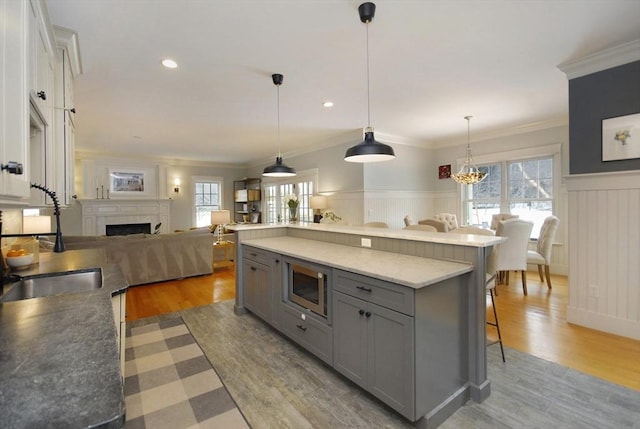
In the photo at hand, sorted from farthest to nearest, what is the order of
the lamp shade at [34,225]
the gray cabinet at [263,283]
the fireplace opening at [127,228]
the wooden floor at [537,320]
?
the fireplace opening at [127,228] → the gray cabinet at [263,283] → the lamp shade at [34,225] → the wooden floor at [537,320]

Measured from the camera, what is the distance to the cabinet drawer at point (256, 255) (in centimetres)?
309

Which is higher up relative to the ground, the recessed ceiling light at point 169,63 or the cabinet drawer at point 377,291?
the recessed ceiling light at point 169,63

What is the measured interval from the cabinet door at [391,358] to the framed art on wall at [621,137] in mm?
2851

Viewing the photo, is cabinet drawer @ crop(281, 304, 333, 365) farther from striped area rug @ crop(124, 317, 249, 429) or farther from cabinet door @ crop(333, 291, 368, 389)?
striped area rug @ crop(124, 317, 249, 429)

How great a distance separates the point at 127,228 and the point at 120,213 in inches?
17.8

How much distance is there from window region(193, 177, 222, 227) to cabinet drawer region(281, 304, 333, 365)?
7.04m

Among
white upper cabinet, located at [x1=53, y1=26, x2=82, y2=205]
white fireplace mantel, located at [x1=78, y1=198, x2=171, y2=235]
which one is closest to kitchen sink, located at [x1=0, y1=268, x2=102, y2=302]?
white upper cabinet, located at [x1=53, y1=26, x2=82, y2=205]

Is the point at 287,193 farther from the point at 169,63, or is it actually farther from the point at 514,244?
the point at 514,244

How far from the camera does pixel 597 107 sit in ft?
9.70

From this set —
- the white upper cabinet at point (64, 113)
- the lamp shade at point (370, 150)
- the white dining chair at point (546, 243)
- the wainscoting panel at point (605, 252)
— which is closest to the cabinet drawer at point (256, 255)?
the lamp shade at point (370, 150)

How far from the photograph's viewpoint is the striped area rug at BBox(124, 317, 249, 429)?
6.06 ft

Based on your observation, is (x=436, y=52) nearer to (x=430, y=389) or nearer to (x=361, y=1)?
(x=361, y=1)

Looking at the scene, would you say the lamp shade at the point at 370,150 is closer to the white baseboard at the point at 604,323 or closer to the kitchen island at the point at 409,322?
the kitchen island at the point at 409,322

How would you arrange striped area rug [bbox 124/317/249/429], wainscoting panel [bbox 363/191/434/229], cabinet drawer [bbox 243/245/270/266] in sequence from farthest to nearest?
wainscoting panel [bbox 363/191/434/229] → cabinet drawer [bbox 243/245/270/266] → striped area rug [bbox 124/317/249/429]
